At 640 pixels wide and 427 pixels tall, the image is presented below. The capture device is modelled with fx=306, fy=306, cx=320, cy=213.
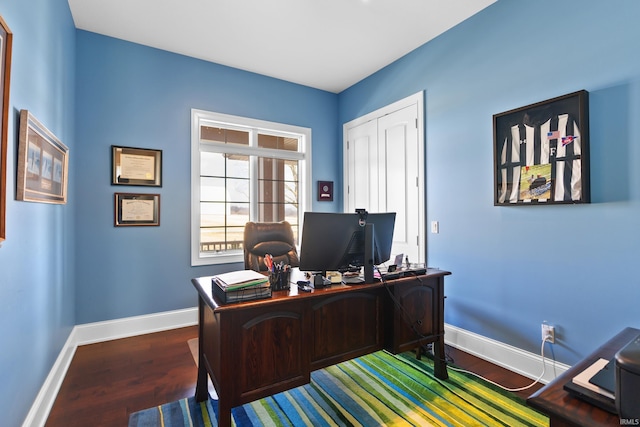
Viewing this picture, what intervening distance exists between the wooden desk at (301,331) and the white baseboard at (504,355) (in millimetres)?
585

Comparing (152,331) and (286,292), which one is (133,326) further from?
(286,292)

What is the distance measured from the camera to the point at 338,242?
191 cm

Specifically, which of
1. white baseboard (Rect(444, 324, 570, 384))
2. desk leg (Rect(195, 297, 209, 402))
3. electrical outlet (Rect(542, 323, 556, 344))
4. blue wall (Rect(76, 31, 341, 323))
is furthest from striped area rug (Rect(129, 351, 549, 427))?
blue wall (Rect(76, 31, 341, 323))

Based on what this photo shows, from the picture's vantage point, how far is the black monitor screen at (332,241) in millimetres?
1821

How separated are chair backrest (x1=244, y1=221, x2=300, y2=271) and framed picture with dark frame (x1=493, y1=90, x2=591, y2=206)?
1.81 metres

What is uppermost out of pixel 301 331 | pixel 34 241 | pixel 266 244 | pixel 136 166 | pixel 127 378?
pixel 136 166

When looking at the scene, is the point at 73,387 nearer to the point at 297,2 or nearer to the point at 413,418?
Result: the point at 413,418

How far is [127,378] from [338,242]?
192cm

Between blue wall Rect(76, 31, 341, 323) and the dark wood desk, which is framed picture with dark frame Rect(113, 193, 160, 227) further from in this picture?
the dark wood desk

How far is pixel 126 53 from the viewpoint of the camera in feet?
10.2

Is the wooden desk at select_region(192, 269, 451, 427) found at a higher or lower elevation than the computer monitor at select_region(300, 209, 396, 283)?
lower

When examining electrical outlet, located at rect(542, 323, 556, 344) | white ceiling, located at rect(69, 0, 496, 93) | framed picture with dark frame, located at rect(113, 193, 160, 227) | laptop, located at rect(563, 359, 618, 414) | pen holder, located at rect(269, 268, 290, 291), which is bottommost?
electrical outlet, located at rect(542, 323, 556, 344)

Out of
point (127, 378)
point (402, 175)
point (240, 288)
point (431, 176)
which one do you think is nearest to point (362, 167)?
point (402, 175)

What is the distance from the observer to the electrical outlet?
7.11 feet
